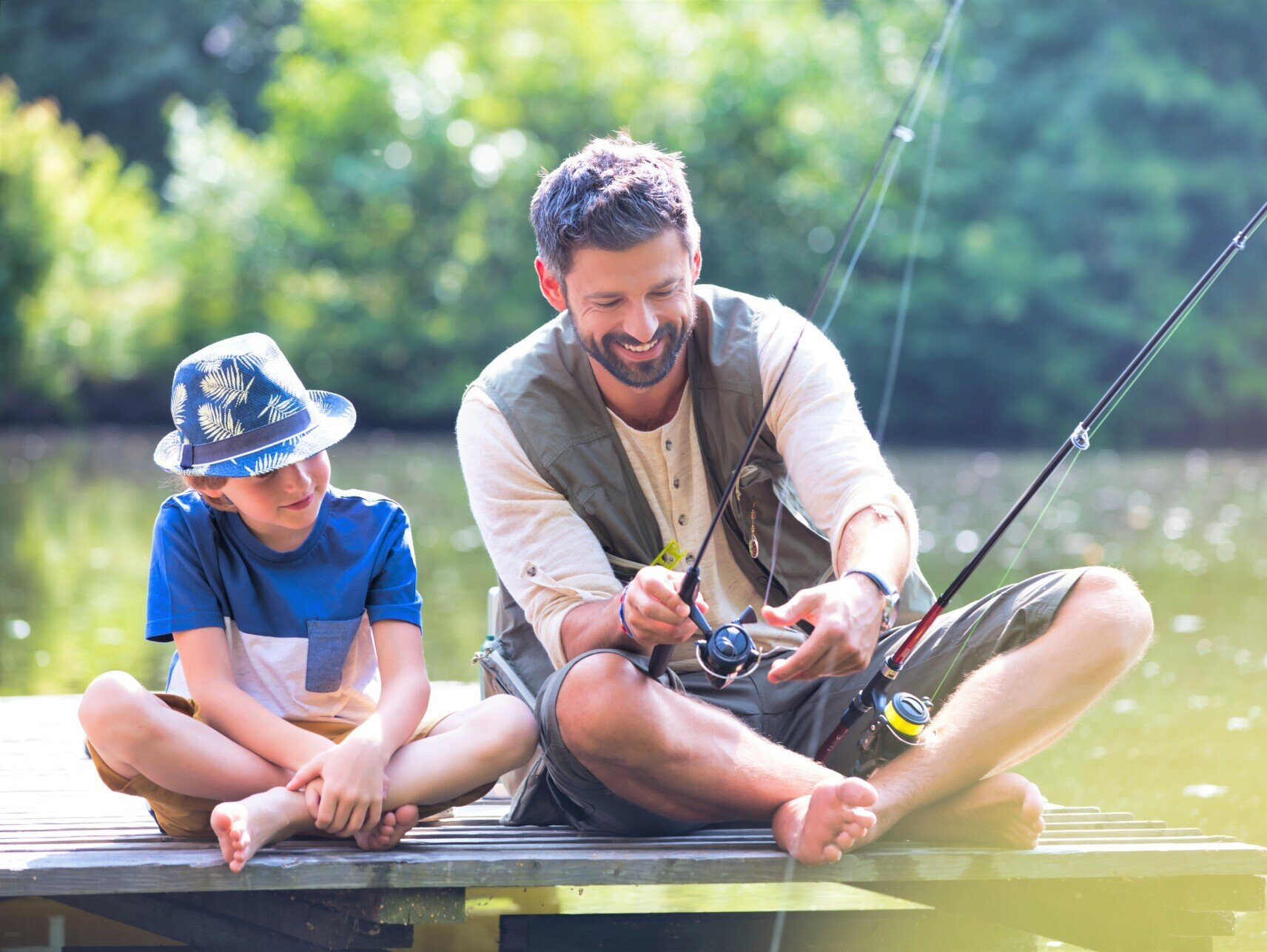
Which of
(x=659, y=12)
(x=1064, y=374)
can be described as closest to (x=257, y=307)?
(x=659, y=12)

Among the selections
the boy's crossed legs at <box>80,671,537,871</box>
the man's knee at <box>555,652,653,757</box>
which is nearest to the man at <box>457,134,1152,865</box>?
the man's knee at <box>555,652,653,757</box>

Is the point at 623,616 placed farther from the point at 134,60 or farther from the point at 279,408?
the point at 134,60

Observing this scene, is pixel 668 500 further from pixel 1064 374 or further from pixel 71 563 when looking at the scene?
pixel 1064 374

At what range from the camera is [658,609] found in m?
2.10

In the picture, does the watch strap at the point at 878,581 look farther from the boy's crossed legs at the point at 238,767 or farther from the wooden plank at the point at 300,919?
the wooden plank at the point at 300,919

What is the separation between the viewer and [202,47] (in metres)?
32.9

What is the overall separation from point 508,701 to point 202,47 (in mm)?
33002

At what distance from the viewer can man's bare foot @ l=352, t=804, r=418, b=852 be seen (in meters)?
2.21

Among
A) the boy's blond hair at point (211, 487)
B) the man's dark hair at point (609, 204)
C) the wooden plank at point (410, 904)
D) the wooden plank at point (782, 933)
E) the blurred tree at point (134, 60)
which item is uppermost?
the blurred tree at point (134, 60)

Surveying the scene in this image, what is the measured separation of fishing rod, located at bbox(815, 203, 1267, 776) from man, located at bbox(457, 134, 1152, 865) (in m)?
0.04

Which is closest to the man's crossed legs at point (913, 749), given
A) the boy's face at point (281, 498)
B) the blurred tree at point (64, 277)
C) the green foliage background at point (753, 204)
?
the boy's face at point (281, 498)

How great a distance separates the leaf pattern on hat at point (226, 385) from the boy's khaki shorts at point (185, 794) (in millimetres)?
435

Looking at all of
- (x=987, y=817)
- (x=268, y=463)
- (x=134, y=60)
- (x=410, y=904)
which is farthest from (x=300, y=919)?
(x=134, y=60)

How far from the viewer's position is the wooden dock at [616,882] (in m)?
2.15
